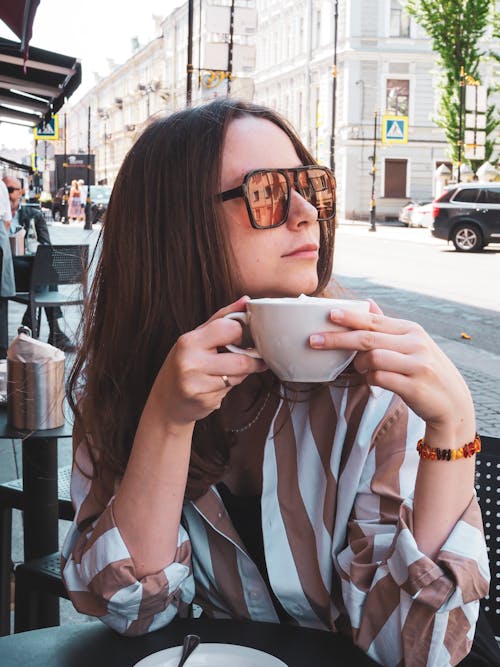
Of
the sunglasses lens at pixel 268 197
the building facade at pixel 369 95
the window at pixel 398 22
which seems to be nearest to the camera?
the sunglasses lens at pixel 268 197

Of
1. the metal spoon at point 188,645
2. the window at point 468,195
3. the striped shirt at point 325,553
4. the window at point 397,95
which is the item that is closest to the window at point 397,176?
the window at point 397,95

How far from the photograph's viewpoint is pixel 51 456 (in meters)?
2.41

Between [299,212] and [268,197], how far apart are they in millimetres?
66

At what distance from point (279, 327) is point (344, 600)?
1.52ft

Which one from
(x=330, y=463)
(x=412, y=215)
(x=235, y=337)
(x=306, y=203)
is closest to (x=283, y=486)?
(x=330, y=463)

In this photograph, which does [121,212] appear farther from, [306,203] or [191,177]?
[306,203]

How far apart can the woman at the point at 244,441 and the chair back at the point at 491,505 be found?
11.9 inches

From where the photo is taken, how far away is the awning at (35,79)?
934 centimetres

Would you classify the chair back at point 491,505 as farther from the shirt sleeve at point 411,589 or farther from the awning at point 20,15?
the awning at point 20,15

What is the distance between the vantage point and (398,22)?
43.4 meters

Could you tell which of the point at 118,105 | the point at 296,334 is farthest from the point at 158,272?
the point at 118,105

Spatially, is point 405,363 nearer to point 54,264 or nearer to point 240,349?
point 240,349

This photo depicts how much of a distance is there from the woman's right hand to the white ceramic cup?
4 centimetres

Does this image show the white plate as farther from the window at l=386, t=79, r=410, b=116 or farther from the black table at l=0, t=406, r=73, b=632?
the window at l=386, t=79, r=410, b=116
